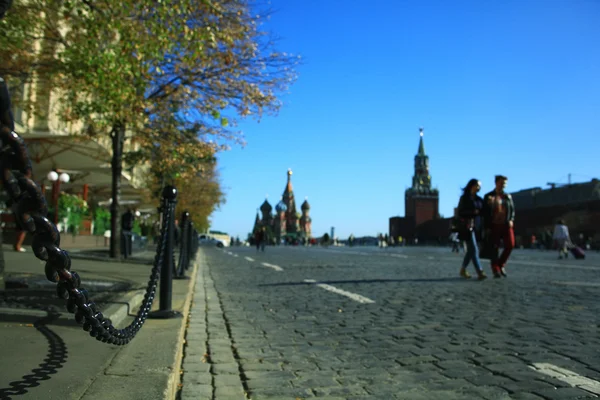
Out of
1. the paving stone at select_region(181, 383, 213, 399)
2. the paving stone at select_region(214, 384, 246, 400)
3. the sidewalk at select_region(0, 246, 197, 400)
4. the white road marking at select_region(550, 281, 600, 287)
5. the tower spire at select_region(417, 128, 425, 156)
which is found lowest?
the paving stone at select_region(214, 384, 246, 400)

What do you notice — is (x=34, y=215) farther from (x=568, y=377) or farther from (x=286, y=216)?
(x=286, y=216)

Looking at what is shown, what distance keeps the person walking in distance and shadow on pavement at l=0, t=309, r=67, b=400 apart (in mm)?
8243

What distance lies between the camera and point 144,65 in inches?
398

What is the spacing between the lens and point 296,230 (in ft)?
451

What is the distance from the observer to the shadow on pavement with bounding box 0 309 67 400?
2.50 metres

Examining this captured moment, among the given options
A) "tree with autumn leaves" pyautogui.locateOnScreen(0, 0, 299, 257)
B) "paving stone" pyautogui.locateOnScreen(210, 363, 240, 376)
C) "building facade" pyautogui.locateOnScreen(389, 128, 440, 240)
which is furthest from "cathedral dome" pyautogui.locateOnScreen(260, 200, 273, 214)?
"paving stone" pyautogui.locateOnScreen(210, 363, 240, 376)

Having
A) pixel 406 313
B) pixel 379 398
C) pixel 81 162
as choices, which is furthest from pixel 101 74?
pixel 81 162

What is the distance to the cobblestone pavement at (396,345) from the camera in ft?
10.7

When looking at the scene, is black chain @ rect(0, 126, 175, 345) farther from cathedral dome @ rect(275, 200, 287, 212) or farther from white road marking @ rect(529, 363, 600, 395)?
cathedral dome @ rect(275, 200, 287, 212)

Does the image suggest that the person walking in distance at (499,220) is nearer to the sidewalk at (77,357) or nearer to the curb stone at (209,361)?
the curb stone at (209,361)

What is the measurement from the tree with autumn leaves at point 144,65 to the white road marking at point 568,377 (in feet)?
21.7

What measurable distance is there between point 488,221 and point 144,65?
6851 mm

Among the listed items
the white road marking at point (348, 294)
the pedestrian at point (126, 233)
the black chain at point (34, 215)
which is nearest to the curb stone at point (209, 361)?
the black chain at point (34, 215)

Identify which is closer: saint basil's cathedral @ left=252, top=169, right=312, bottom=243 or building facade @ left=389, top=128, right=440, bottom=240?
building facade @ left=389, top=128, right=440, bottom=240
